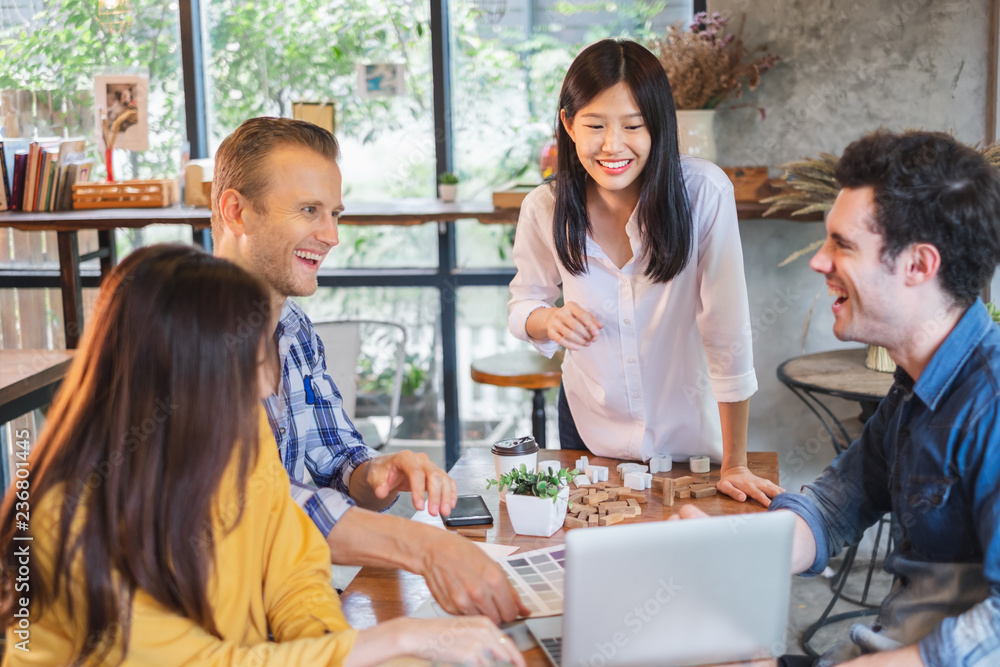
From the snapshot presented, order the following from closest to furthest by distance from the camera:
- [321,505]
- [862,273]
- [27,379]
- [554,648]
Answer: [554,648] → [862,273] → [321,505] → [27,379]

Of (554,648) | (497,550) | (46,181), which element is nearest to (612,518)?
(497,550)

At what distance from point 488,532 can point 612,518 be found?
0.21 meters

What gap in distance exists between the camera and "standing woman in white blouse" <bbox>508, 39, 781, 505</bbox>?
1.89m

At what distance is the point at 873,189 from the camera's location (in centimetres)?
134

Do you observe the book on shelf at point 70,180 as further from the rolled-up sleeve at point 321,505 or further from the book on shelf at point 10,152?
the rolled-up sleeve at point 321,505

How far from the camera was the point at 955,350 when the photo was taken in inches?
51.3

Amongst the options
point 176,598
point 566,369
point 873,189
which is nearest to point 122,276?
point 176,598

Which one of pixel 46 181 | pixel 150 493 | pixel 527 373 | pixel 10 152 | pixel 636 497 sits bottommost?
pixel 527 373

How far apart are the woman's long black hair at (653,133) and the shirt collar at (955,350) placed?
2.29ft

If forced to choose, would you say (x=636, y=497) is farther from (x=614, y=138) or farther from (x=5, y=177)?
(x=5, y=177)

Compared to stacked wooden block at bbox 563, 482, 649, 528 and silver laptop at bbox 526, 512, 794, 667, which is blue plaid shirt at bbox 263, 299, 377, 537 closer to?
stacked wooden block at bbox 563, 482, 649, 528

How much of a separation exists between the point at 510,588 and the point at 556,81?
282 centimetres

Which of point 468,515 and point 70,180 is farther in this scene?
point 70,180

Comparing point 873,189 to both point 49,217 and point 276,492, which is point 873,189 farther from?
point 49,217
